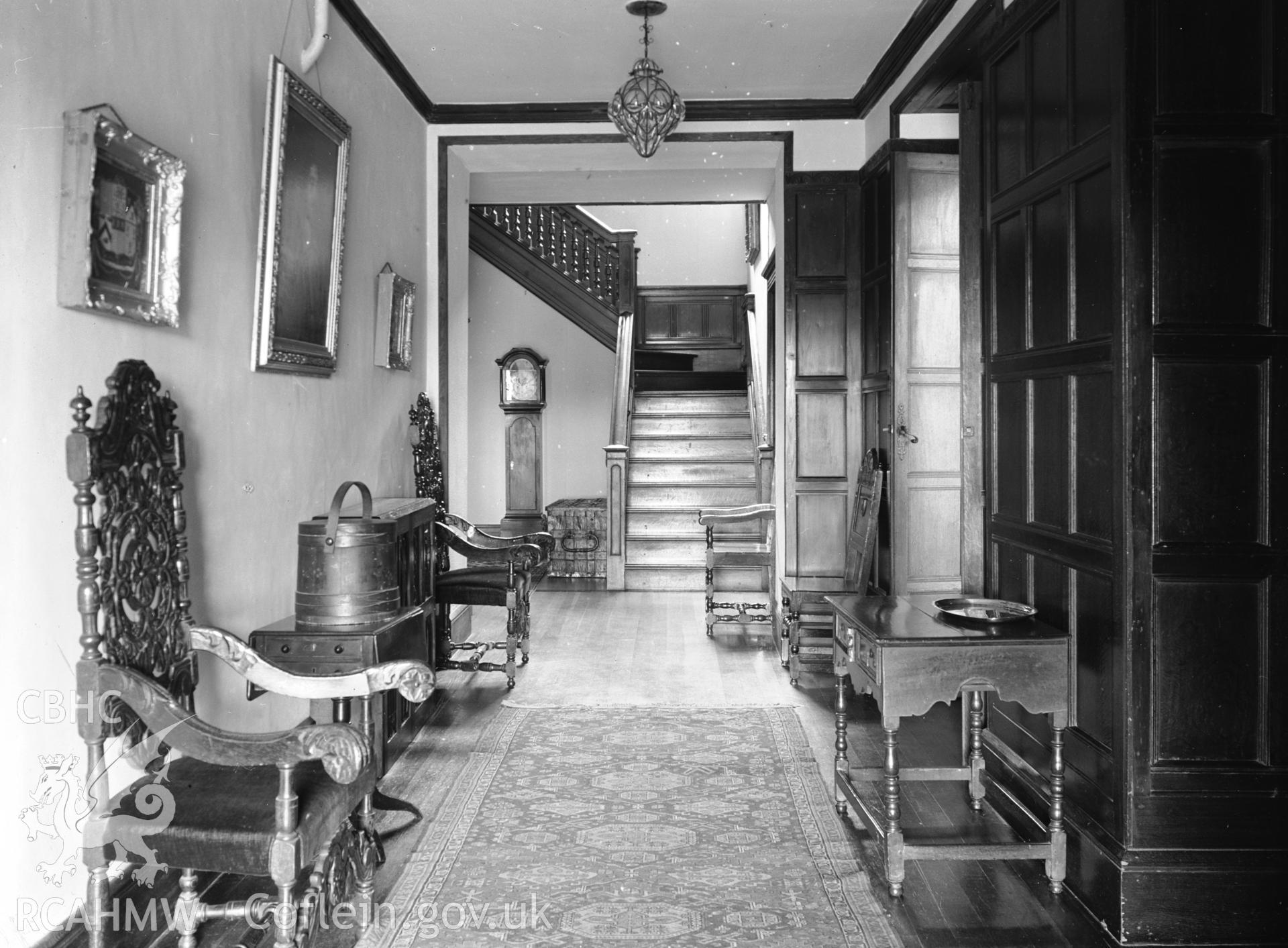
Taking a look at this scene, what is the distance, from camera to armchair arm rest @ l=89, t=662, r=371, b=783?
2.28 m

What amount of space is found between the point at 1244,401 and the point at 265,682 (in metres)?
2.90

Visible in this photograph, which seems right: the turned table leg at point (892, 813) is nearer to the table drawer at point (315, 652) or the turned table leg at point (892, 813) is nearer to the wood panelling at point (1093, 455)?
the wood panelling at point (1093, 455)

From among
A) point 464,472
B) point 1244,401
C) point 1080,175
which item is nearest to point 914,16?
point 1080,175

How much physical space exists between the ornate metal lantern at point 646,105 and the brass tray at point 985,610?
2828mm

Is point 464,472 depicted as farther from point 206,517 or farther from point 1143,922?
point 1143,922

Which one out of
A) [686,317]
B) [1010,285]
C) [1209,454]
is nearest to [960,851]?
[1209,454]

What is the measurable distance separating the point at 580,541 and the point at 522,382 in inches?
113

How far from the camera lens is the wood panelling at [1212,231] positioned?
2.85 m

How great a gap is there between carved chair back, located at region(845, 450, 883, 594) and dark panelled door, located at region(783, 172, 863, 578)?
21.6 inches

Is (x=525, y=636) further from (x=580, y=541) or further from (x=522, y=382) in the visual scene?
(x=522, y=382)

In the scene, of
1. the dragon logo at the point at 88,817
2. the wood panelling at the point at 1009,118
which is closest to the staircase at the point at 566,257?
the wood panelling at the point at 1009,118

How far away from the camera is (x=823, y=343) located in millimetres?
6582

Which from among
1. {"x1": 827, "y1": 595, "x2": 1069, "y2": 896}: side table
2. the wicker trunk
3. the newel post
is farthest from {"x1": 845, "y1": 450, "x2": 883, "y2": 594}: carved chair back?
the wicker trunk

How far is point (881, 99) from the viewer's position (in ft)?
20.1
